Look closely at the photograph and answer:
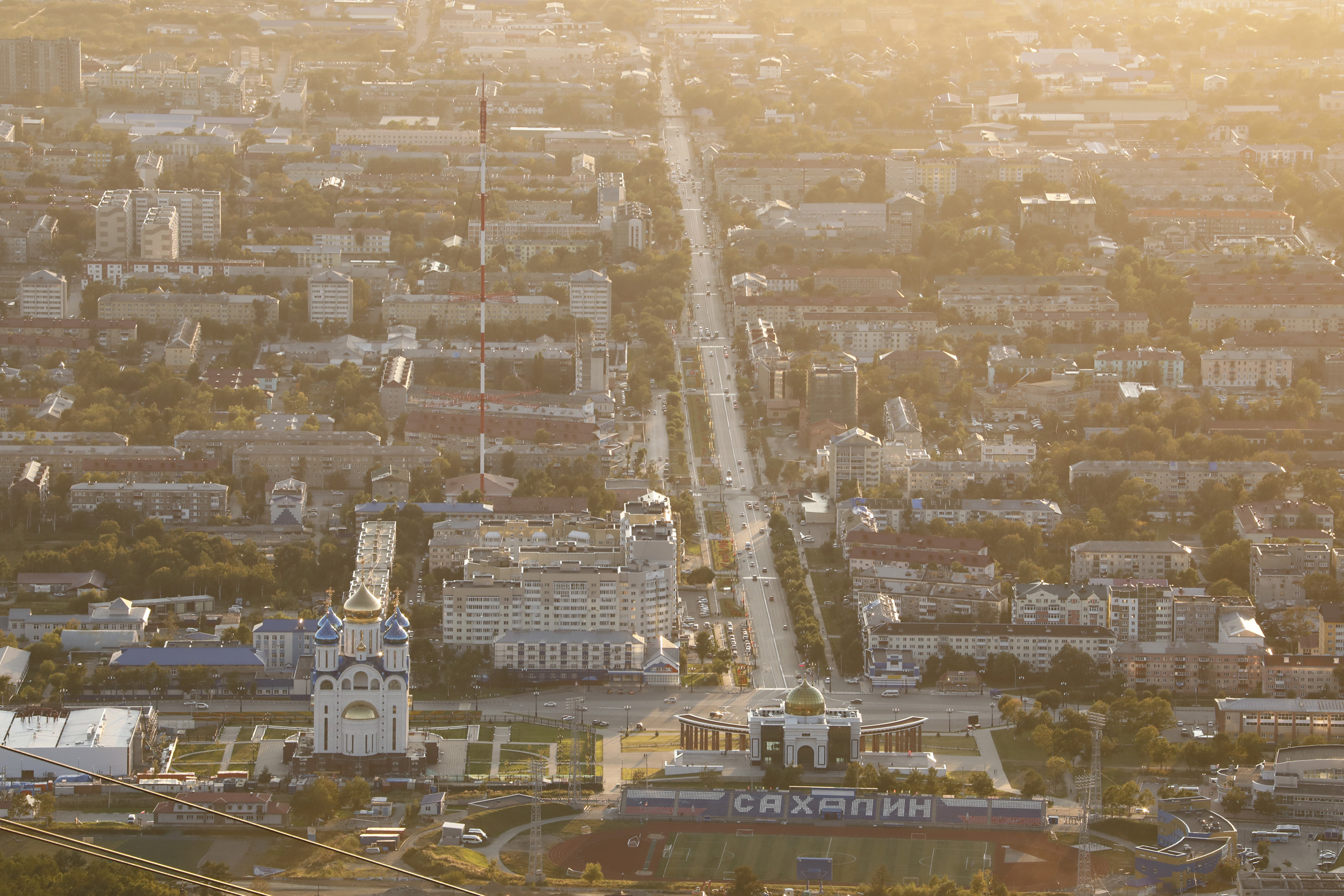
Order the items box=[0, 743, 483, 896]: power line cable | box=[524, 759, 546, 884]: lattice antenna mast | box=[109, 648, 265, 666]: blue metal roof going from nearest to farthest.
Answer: box=[0, 743, 483, 896]: power line cable → box=[524, 759, 546, 884]: lattice antenna mast → box=[109, 648, 265, 666]: blue metal roof

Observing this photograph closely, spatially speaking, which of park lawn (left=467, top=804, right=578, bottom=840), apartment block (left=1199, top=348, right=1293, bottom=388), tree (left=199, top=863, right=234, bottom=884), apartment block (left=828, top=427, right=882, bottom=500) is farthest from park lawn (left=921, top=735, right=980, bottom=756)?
apartment block (left=1199, top=348, right=1293, bottom=388)

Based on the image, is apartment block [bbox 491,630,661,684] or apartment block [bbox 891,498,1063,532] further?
apartment block [bbox 891,498,1063,532]

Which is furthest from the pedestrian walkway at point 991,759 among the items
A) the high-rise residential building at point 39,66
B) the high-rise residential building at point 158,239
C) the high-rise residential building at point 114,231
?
the high-rise residential building at point 39,66

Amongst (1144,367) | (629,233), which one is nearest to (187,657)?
(1144,367)

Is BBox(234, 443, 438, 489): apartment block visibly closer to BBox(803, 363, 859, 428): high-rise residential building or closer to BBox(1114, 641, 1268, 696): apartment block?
BBox(803, 363, 859, 428): high-rise residential building

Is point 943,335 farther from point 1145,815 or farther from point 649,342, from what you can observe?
point 1145,815

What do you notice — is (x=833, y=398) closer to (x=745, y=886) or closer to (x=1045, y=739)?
(x=1045, y=739)
